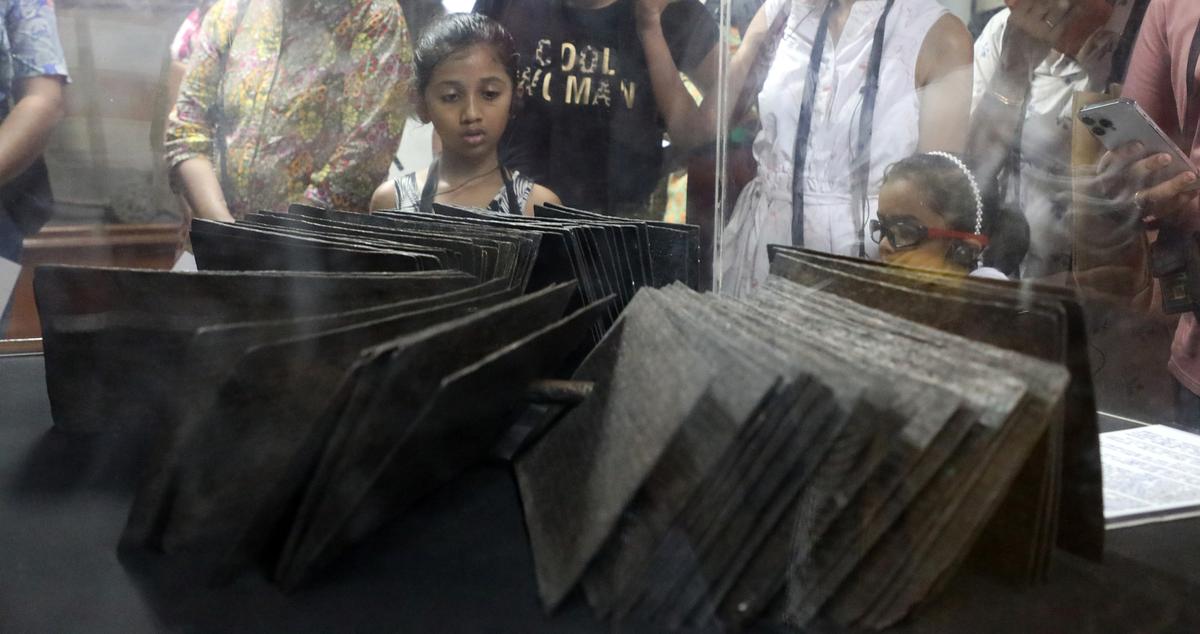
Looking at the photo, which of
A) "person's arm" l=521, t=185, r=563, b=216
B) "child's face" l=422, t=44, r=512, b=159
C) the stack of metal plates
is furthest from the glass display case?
"person's arm" l=521, t=185, r=563, b=216

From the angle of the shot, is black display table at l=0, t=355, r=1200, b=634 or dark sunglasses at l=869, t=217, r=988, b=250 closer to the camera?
black display table at l=0, t=355, r=1200, b=634

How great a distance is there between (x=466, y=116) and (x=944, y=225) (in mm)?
1322

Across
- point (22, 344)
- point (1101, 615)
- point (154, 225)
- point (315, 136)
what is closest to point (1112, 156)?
point (1101, 615)

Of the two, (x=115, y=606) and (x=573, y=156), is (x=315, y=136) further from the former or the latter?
(x=115, y=606)

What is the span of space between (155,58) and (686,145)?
4.12 ft

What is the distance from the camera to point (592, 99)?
2.32m

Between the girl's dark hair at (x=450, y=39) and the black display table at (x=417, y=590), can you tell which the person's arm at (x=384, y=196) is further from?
the black display table at (x=417, y=590)

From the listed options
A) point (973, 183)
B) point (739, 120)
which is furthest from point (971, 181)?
point (739, 120)

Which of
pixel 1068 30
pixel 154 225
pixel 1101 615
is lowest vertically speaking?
pixel 1101 615

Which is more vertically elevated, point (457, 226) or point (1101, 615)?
point (457, 226)

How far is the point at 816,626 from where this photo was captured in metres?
0.66

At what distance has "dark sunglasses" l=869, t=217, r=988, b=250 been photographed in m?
1.42

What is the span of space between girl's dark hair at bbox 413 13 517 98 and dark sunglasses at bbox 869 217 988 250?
3.78 feet

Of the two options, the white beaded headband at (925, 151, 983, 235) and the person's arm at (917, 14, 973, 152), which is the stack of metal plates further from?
the person's arm at (917, 14, 973, 152)
